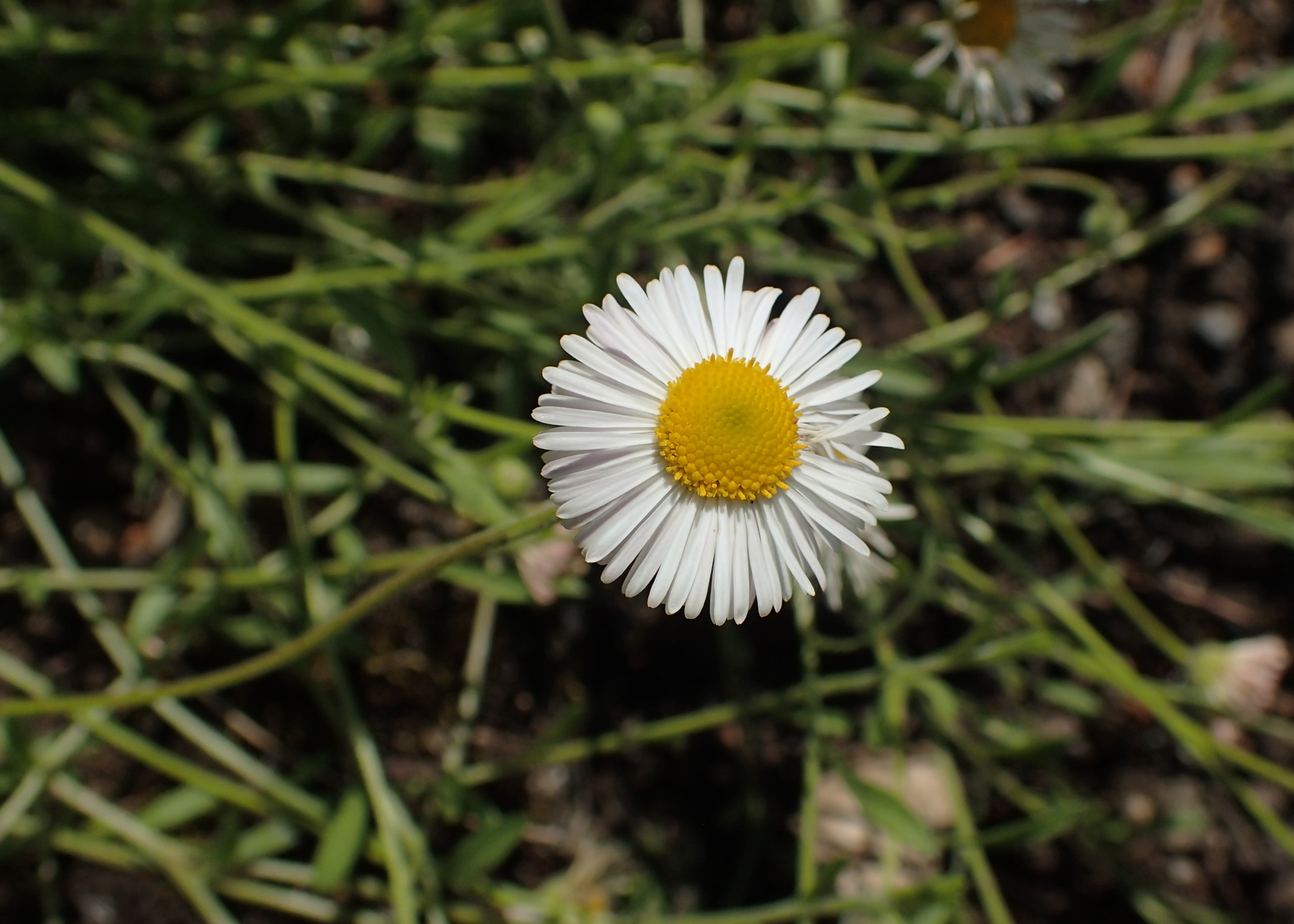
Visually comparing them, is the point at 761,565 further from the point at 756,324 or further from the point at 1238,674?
the point at 1238,674

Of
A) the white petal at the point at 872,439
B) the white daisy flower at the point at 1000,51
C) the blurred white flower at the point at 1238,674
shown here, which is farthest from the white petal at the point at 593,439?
the blurred white flower at the point at 1238,674

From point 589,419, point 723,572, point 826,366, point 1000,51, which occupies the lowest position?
point 723,572

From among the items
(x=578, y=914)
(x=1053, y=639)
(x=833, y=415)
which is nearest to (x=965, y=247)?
(x=1053, y=639)

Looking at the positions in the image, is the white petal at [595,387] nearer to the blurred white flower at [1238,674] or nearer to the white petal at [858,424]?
the white petal at [858,424]

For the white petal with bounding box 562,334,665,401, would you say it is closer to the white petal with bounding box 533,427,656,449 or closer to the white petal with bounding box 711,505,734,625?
the white petal with bounding box 533,427,656,449

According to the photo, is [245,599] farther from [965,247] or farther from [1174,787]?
[1174,787]

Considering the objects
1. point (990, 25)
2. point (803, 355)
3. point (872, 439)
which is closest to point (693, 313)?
point (803, 355)

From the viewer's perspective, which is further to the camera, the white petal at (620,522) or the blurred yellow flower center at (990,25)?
the blurred yellow flower center at (990,25)

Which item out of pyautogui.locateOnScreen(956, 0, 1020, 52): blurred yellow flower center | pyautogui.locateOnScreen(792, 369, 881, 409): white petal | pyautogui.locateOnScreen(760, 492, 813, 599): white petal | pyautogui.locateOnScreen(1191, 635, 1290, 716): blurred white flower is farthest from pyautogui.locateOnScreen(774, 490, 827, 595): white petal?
pyautogui.locateOnScreen(1191, 635, 1290, 716): blurred white flower
